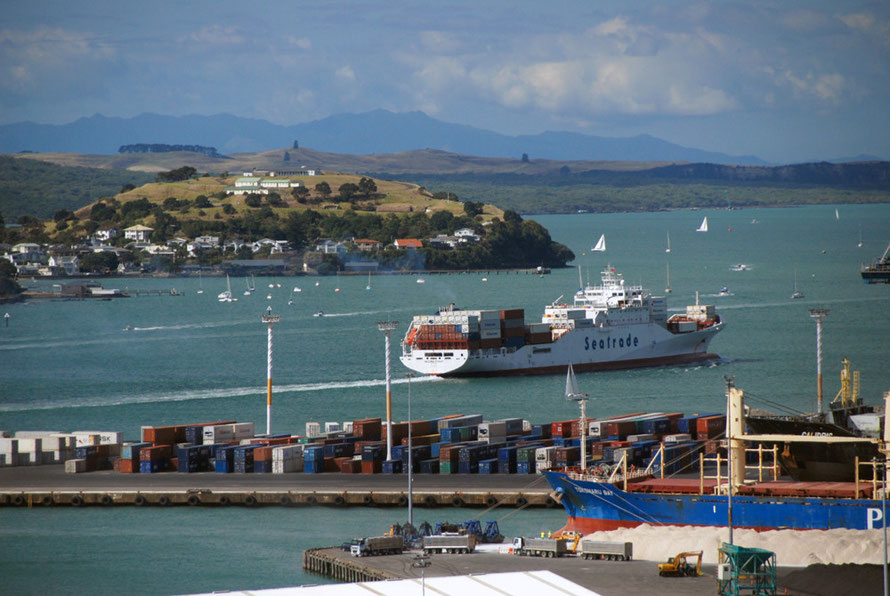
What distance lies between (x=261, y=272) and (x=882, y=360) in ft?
270

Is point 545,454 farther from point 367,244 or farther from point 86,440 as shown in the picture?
point 367,244

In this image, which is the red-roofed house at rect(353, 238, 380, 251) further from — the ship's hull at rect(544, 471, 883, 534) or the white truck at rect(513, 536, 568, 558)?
the white truck at rect(513, 536, 568, 558)

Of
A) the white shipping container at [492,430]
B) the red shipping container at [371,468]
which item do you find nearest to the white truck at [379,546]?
the red shipping container at [371,468]

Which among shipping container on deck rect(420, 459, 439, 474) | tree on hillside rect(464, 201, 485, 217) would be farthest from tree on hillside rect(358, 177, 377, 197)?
shipping container on deck rect(420, 459, 439, 474)

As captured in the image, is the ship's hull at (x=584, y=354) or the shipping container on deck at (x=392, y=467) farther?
the ship's hull at (x=584, y=354)

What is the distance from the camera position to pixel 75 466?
34.3 metres

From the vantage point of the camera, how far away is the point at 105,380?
194 feet

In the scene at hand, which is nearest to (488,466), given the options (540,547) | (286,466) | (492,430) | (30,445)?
(492,430)

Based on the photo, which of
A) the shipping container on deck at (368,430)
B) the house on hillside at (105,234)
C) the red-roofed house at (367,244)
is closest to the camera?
the shipping container on deck at (368,430)

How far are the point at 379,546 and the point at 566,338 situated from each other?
124 feet

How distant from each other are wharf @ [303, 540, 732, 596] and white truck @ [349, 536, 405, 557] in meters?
0.23

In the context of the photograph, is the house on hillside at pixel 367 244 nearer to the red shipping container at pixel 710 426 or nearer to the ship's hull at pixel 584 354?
the ship's hull at pixel 584 354

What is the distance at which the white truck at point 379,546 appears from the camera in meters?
23.5

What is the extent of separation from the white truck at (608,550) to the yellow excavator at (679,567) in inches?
44.6
